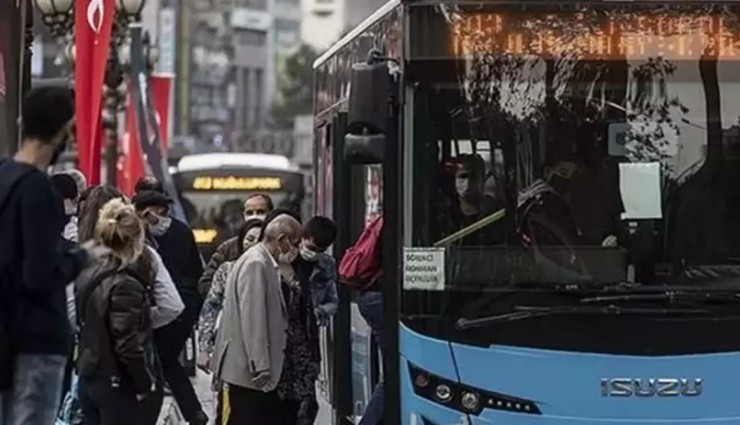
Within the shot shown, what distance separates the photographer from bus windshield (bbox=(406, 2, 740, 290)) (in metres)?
9.70

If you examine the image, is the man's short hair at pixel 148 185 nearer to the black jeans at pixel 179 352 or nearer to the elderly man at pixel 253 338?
the black jeans at pixel 179 352

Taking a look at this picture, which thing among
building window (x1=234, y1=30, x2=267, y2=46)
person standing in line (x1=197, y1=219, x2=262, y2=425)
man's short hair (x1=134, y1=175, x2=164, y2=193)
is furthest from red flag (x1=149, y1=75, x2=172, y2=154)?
building window (x1=234, y1=30, x2=267, y2=46)

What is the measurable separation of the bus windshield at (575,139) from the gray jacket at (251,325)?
5.02ft

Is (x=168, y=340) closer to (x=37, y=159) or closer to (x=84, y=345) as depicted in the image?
(x=84, y=345)

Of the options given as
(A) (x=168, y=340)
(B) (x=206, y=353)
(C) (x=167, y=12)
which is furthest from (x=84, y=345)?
(C) (x=167, y=12)

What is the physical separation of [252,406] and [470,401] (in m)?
1.98

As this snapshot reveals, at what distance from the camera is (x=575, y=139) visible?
978 centimetres

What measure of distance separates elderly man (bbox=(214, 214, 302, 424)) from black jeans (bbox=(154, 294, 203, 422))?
1.49 metres

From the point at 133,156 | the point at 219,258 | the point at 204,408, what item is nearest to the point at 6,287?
the point at 219,258

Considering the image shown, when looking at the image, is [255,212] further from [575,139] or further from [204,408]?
[575,139]

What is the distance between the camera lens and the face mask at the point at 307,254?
474 inches

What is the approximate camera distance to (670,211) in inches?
381

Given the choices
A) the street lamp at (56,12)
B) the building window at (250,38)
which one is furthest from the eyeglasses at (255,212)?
the building window at (250,38)

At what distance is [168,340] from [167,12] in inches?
2966
